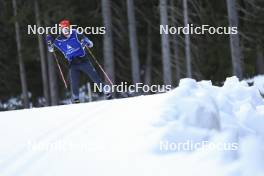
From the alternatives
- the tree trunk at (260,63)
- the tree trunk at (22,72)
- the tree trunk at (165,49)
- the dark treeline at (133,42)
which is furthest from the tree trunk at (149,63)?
the tree trunk at (165,49)

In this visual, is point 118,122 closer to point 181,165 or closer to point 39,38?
point 181,165

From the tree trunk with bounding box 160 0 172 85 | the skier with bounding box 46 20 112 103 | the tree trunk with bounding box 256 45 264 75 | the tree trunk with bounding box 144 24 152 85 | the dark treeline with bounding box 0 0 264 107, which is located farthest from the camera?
the tree trunk with bounding box 144 24 152 85

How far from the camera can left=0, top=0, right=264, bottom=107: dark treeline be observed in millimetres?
23578

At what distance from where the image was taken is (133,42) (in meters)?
24.0

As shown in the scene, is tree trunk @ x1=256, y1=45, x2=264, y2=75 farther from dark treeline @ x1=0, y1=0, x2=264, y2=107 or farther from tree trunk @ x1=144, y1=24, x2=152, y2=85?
tree trunk @ x1=144, y1=24, x2=152, y2=85

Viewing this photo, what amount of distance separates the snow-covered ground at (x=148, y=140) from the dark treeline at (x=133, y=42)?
1411 centimetres

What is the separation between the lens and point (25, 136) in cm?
632

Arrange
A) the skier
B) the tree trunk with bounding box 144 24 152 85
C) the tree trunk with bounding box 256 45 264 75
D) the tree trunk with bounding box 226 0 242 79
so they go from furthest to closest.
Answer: the tree trunk with bounding box 144 24 152 85 < the tree trunk with bounding box 256 45 264 75 < the tree trunk with bounding box 226 0 242 79 < the skier

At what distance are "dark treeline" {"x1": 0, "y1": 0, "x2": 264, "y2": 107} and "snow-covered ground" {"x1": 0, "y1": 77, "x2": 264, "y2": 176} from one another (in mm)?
14108

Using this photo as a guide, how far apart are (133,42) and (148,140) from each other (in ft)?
61.2

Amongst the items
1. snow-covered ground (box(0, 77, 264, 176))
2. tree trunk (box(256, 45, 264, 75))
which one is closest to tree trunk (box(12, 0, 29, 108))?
tree trunk (box(256, 45, 264, 75))

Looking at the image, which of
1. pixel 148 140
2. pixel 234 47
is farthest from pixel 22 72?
pixel 148 140

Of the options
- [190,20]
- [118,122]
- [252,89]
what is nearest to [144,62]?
[190,20]

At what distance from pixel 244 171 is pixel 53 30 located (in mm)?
20236
